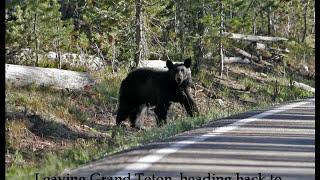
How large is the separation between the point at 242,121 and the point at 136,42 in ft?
36.8

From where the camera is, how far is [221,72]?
32.2 meters

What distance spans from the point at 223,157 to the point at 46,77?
12.7 metres

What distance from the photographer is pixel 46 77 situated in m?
19.4

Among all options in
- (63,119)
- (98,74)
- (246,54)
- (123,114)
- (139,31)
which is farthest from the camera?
(246,54)

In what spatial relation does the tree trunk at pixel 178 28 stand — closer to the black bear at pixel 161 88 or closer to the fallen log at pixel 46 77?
the fallen log at pixel 46 77

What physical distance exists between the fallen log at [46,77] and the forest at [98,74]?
0.10ft

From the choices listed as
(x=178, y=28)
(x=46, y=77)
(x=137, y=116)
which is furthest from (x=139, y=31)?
(x=178, y=28)

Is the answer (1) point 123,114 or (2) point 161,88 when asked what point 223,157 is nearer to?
(2) point 161,88

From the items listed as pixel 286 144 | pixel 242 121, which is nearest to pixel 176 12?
pixel 242 121

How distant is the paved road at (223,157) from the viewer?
20.9 feet

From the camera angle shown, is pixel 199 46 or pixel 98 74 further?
pixel 199 46

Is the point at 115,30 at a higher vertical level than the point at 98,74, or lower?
higher

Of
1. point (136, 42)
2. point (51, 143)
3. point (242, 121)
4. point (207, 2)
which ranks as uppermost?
point (207, 2)

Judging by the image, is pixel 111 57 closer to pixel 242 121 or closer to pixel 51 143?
pixel 51 143
